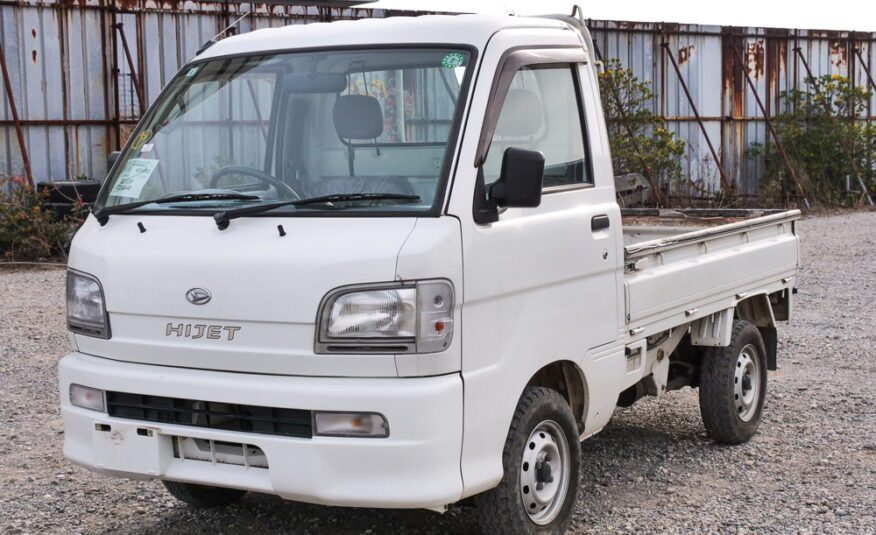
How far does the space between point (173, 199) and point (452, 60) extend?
1.26 m

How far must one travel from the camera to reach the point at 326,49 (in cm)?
461

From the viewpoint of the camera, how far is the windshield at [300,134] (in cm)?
421

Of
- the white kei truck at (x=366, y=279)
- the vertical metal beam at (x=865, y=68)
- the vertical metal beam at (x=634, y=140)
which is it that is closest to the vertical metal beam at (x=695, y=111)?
the vertical metal beam at (x=634, y=140)

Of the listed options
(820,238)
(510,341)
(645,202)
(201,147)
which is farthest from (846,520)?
(645,202)

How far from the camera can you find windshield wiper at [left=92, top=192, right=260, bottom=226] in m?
4.32

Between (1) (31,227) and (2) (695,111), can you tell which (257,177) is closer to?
(1) (31,227)

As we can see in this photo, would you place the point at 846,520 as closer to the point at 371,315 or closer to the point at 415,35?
the point at 371,315

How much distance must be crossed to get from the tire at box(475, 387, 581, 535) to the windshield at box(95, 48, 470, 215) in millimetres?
965

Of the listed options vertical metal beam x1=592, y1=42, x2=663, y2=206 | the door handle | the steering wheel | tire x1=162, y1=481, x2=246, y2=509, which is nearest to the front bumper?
the steering wheel

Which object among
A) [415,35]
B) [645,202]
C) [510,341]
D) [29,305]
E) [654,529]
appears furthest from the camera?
[645,202]

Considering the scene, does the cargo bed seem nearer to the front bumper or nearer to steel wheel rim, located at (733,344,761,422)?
steel wheel rim, located at (733,344,761,422)

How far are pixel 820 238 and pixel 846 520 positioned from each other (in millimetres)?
12515

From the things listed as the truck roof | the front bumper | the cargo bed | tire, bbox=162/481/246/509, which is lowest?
tire, bbox=162/481/246/509

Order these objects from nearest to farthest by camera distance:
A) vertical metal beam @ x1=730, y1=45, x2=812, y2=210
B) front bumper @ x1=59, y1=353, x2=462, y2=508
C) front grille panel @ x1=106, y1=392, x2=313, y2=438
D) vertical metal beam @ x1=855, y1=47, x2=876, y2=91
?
front bumper @ x1=59, y1=353, x2=462, y2=508 → front grille panel @ x1=106, y1=392, x2=313, y2=438 → vertical metal beam @ x1=730, y1=45, x2=812, y2=210 → vertical metal beam @ x1=855, y1=47, x2=876, y2=91
